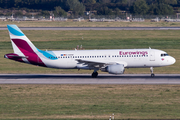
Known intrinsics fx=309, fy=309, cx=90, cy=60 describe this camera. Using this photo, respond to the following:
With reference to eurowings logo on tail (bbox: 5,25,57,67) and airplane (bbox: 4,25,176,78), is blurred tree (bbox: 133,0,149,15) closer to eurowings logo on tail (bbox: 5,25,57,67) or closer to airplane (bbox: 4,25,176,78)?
airplane (bbox: 4,25,176,78)

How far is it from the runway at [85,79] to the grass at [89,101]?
8.76ft

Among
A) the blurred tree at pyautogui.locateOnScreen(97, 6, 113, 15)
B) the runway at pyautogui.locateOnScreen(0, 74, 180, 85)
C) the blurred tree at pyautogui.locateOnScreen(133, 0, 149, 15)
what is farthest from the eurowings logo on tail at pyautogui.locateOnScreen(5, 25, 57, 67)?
the blurred tree at pyautogui.locateOnScreen(97, 6, 113, 15)

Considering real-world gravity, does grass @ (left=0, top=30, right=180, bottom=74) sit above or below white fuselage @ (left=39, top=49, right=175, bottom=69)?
above

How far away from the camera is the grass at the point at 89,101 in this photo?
23422 mm

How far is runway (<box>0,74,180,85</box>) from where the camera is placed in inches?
1500

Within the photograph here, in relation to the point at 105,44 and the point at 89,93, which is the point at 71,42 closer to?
the point at 105,44

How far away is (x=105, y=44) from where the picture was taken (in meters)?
73.2

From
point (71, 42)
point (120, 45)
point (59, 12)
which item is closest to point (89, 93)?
point (120, 45)

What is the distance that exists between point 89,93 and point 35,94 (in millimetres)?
5504

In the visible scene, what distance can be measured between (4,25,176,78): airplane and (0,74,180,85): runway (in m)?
1.52

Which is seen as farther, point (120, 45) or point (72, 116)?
point (120, 45)

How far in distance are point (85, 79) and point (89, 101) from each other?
40.8 ft

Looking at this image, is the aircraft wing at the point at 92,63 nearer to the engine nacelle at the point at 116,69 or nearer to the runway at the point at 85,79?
the engine nacelle at the point at 116,69

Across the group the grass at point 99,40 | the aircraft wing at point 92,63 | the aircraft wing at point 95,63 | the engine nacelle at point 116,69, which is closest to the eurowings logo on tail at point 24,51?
the aircraft wing at point 92,63
